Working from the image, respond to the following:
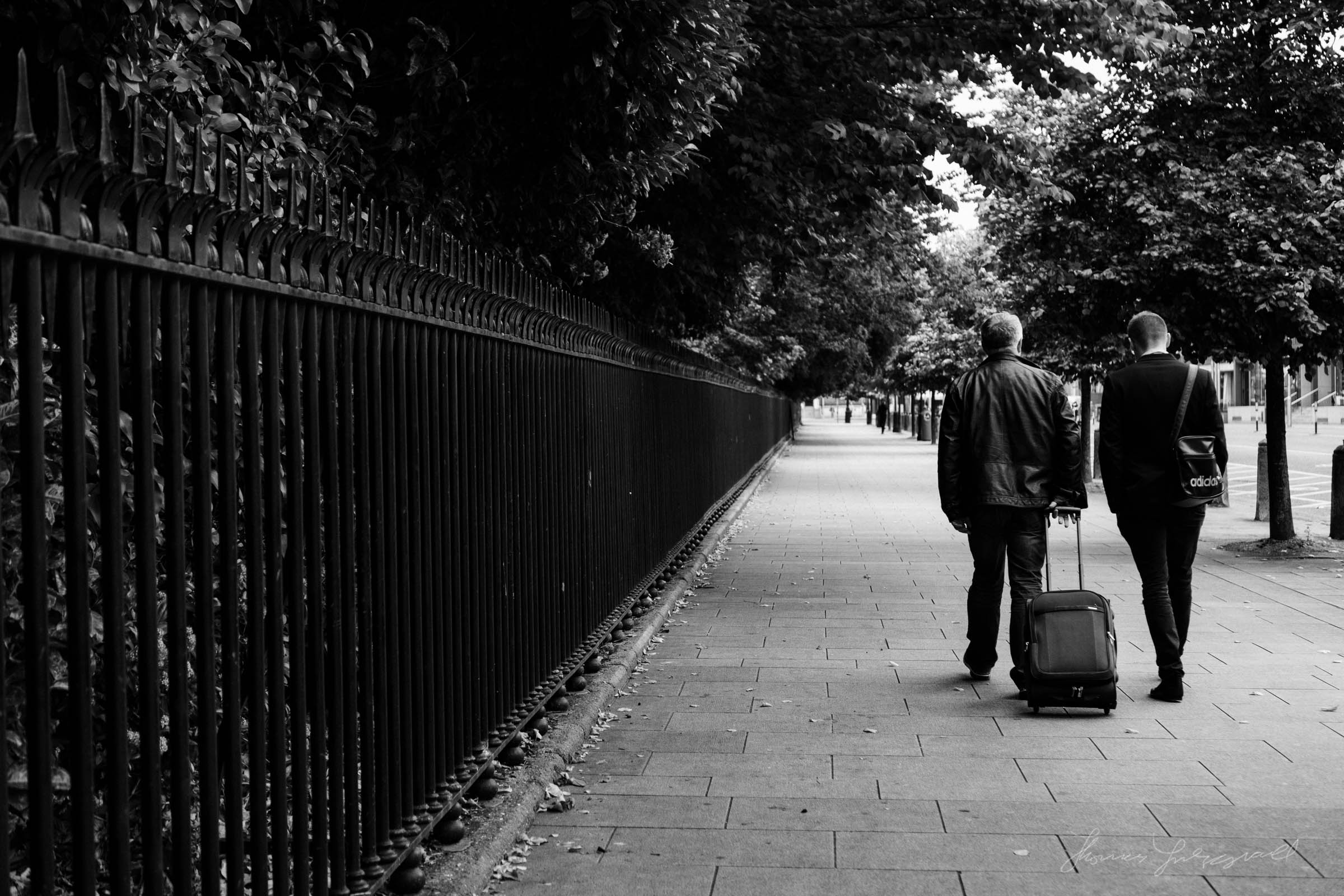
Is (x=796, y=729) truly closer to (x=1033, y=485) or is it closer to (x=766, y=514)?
(x=1033, y=485)

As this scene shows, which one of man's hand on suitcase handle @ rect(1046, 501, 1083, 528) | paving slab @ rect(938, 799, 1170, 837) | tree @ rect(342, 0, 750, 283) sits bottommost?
paving slab @ rect(938, 799, 1170, 837)

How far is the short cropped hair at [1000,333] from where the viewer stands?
6809 millimetres

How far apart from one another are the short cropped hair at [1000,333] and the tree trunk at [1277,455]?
262 inches

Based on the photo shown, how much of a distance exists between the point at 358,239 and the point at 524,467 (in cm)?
214

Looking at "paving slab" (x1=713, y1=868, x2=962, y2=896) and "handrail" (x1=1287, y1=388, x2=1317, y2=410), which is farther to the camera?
"handrail" (x1=1287, y1=388, x2=1317, y2=410)

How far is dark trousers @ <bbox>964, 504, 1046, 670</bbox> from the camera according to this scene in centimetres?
658

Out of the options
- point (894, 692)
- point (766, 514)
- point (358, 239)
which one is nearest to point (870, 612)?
point (894, 692)

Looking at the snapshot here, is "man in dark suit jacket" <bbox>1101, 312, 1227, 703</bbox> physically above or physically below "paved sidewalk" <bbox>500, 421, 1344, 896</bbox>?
above

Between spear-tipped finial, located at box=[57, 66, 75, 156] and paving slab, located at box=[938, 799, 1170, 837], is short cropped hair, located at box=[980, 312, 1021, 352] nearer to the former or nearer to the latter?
paving slab, located at box=[938, 799, 1170, 837]

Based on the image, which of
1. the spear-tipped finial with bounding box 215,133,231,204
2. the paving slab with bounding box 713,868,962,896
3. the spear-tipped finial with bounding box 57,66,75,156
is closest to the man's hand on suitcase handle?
the paving slab with bounding box 713,868,962,896

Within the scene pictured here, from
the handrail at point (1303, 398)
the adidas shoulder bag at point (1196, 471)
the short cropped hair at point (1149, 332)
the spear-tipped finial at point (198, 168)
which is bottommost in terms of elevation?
the adidas shoulder bag at point (1196, 471)

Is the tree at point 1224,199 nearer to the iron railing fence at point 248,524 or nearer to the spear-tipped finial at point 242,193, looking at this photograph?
the iron railing fence at point 248,524

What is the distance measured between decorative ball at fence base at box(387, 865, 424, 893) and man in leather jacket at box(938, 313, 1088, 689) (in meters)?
3.52

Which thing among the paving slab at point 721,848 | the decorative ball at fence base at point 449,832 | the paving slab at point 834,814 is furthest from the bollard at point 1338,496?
the decorative ball at fence base at point 449,832
